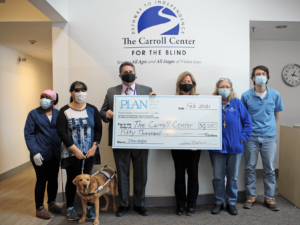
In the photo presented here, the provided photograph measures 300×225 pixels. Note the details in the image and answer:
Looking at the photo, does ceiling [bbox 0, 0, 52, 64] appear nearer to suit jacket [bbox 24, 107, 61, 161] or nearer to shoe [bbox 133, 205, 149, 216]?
suit jacket [bbox 24, 107, 61, 161]

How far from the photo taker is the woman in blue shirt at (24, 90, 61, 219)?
92.8 inches

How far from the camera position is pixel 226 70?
2852 millimetres

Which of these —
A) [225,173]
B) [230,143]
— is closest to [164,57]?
[230,143]

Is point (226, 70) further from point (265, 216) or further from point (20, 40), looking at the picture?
point (20, 40)

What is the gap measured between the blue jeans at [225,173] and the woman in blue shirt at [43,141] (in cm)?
185

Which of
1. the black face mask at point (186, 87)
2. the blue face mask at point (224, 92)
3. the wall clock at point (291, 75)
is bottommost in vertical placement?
the blue face mask at point (224, 92)

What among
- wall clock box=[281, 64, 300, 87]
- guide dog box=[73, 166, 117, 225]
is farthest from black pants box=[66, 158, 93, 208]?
wall clock box=[281, 64, 300, 87]

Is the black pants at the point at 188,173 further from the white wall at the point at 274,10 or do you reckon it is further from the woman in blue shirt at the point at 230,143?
the white wall at the point at 274,10

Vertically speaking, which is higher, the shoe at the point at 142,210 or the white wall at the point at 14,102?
the white wall at the point at 14,102

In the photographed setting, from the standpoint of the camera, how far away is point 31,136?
7.73 feet

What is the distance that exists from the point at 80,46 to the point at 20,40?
1848mm

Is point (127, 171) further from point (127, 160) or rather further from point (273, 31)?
point (273, 31)

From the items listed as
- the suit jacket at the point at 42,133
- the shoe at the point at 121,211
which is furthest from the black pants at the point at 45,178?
the shoe at the point at 121,211

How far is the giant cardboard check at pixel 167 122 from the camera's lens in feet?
7.86
